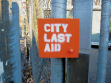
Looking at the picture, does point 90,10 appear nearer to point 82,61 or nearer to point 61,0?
point 61,0

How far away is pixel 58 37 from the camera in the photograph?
4.53 feet

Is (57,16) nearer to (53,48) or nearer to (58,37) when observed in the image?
(58,37)

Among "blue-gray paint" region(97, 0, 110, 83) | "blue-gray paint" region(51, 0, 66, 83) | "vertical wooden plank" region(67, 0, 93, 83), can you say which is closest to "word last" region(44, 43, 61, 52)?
"blue-gray paint" region(51, 0, 66, 83)

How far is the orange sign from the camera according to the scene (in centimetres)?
137

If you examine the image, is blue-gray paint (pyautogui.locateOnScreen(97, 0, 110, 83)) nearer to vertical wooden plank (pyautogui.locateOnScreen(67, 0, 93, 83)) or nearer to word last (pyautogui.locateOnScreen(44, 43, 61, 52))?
vertical wooden plank (pyautogui.locateOnScreen(67, 0, 93, 83))

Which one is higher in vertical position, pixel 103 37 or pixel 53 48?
pixel 103 37

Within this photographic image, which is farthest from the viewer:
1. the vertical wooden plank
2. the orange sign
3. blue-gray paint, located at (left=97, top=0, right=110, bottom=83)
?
blue-gray paint, located at (left=97, top=0, right=110, bottom=83)

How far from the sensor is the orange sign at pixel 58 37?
4.50 feet

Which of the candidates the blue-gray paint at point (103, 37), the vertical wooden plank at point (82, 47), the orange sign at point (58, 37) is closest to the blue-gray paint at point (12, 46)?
the orange sign at point (58, 37)

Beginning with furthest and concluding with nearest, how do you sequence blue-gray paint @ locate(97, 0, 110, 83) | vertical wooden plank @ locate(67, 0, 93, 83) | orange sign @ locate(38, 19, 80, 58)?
blue-gray paint @ locate(97, 0, 110, 83), vertical wooden plank @ locate(67, 0, 93, 83), orange sign @ locate(38, 19, 80, 58)

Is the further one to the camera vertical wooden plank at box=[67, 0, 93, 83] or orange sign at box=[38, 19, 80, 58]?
vertical wooden plank at box=[67, 0, 93, 83]

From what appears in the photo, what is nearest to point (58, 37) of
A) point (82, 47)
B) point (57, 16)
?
point (57, 16)

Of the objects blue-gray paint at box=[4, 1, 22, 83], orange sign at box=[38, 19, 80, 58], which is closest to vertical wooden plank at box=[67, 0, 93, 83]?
orange sign at box=[38, 19, 80, 58]

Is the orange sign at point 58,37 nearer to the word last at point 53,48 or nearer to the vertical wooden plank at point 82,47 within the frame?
the word last at point 53,48
